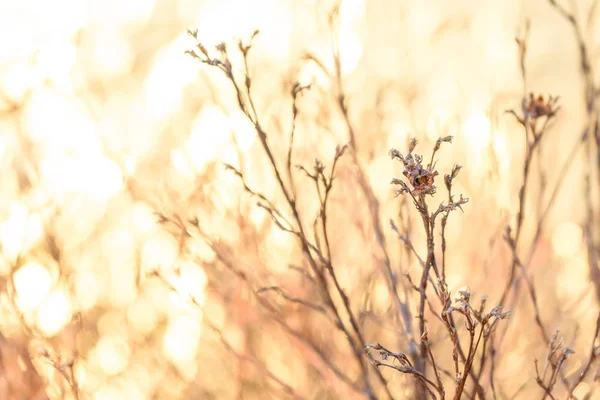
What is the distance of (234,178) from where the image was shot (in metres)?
0.82

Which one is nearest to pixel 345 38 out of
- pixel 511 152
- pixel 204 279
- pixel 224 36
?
pixel 224 36

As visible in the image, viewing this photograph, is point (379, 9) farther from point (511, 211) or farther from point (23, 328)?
point (23, 328)

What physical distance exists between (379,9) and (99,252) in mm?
560

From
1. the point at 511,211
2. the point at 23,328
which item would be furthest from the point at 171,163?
the point at 511,211

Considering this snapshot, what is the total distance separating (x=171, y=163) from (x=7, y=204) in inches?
10.2

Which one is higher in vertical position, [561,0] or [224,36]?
[561,0]

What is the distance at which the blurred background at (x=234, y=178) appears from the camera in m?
0.79

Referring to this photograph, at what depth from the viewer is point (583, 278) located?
0.82 metres

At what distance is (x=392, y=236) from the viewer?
32.0 inches

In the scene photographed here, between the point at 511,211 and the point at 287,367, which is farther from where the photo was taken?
the point at 287,367

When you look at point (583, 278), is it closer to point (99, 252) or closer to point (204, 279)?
point (204, 279)

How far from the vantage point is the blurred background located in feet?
2.60

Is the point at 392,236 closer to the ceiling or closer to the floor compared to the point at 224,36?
closer to the floor

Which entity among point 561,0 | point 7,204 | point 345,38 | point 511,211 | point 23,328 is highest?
point 561,0
